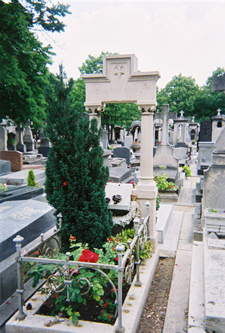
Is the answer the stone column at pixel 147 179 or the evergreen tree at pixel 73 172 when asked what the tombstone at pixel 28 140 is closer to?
the stone column at pixel 147 179

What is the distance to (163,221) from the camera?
7.16 metres

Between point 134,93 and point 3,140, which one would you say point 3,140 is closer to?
point 3,140

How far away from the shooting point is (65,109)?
414 centimetres

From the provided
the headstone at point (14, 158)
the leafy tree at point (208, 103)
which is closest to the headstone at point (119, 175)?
the headstone at point (14, 158)

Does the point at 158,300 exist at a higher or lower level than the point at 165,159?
lower

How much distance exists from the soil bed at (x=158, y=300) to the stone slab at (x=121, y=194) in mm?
1302

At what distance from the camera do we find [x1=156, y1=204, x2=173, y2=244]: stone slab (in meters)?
6.42

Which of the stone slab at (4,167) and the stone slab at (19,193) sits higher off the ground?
the stone slab at (4,167)

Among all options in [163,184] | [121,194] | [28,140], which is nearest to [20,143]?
[28,140]

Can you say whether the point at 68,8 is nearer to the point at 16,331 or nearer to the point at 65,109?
the point at 65,109

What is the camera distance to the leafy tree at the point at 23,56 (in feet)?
31.1

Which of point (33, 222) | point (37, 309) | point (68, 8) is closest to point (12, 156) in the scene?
point (68, 8)

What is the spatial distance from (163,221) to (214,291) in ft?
12.8

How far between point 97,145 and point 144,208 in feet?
5.96
